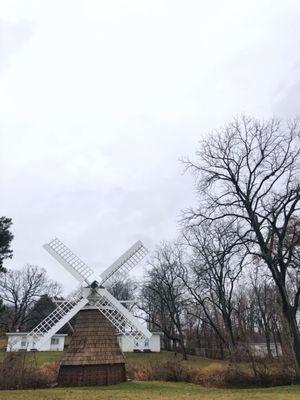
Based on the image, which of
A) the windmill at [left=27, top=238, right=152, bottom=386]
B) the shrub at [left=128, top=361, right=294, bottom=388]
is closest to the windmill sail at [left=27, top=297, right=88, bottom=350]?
the windmill at [left=27, top=238, right=152, bottom=386]

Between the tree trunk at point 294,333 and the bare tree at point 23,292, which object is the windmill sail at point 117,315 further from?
the bare tree at point 23,292

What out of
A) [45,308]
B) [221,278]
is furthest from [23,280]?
[221,278]

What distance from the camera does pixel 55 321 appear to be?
75.6 feet

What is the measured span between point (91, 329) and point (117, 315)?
205 cm

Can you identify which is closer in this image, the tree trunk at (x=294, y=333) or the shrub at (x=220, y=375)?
the tree trunk at (x=294, y=333)

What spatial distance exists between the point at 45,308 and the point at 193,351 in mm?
24182

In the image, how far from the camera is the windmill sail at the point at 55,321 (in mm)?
21875

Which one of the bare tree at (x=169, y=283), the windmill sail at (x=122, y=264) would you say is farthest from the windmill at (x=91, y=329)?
the bare tree at (x=169, y=283)

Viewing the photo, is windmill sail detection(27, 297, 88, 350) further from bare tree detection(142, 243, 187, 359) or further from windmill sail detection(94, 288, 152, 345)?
bare tree detection(142, 243, 187, 359)

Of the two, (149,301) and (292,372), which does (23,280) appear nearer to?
(149,301)

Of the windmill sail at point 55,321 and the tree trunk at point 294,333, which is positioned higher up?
the windmill sail at point 55,321

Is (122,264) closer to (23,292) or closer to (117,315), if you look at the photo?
→ (117,315)

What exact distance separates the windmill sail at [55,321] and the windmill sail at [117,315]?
0.96 meters

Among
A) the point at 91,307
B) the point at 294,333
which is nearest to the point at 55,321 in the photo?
the point at 91,307
